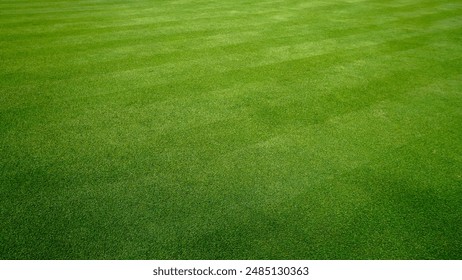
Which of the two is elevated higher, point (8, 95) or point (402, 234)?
point (8, 95)

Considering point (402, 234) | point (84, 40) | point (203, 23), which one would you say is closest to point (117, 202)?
point (402, 234)

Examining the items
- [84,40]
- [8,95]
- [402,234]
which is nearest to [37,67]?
[8,95]

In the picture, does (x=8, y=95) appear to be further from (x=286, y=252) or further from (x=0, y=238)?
(x=286, y=252)

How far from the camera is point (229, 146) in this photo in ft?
15.1

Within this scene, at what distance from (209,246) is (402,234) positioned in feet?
5.99

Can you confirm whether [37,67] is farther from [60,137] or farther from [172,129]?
[172,129]

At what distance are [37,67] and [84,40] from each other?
1.89 meters

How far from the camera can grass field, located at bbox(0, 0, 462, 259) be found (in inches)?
130

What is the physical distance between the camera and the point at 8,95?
5.76 meters

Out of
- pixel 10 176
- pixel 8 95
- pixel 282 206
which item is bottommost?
pixel 282 206

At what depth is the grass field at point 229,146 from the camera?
10.9 ft
